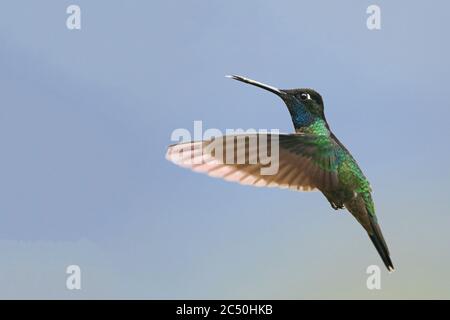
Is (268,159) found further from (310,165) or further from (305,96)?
(305,96)

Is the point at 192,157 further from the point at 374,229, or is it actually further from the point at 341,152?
the point at 374,229

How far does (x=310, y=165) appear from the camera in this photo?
5.81ft

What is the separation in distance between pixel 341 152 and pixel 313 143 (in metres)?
0.17

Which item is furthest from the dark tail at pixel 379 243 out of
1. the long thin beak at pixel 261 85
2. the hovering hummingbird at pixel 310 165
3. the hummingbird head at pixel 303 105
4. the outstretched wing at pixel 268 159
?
the long thin beak at pixel 261 85

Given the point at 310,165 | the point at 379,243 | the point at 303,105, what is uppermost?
the point at 303,105

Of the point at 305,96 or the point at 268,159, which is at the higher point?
the point at 305,96

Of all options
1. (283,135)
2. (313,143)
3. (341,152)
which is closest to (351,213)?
(341,152)

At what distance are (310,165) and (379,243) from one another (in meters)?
0.38

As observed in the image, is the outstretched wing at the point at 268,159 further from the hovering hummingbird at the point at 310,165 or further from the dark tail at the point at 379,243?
the dark tail at the point at 379,243

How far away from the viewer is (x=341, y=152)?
1896mm

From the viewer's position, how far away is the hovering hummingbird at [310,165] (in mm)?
1602

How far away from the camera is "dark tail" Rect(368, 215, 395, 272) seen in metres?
1.79

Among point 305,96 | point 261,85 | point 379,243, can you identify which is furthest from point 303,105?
point 379,243

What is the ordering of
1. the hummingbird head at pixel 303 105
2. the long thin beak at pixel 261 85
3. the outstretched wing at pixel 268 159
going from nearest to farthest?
the outstretched wing at pixel 268 159
the long thin beak at pixel 261 85
the hummingbird head at pixel 303 105
